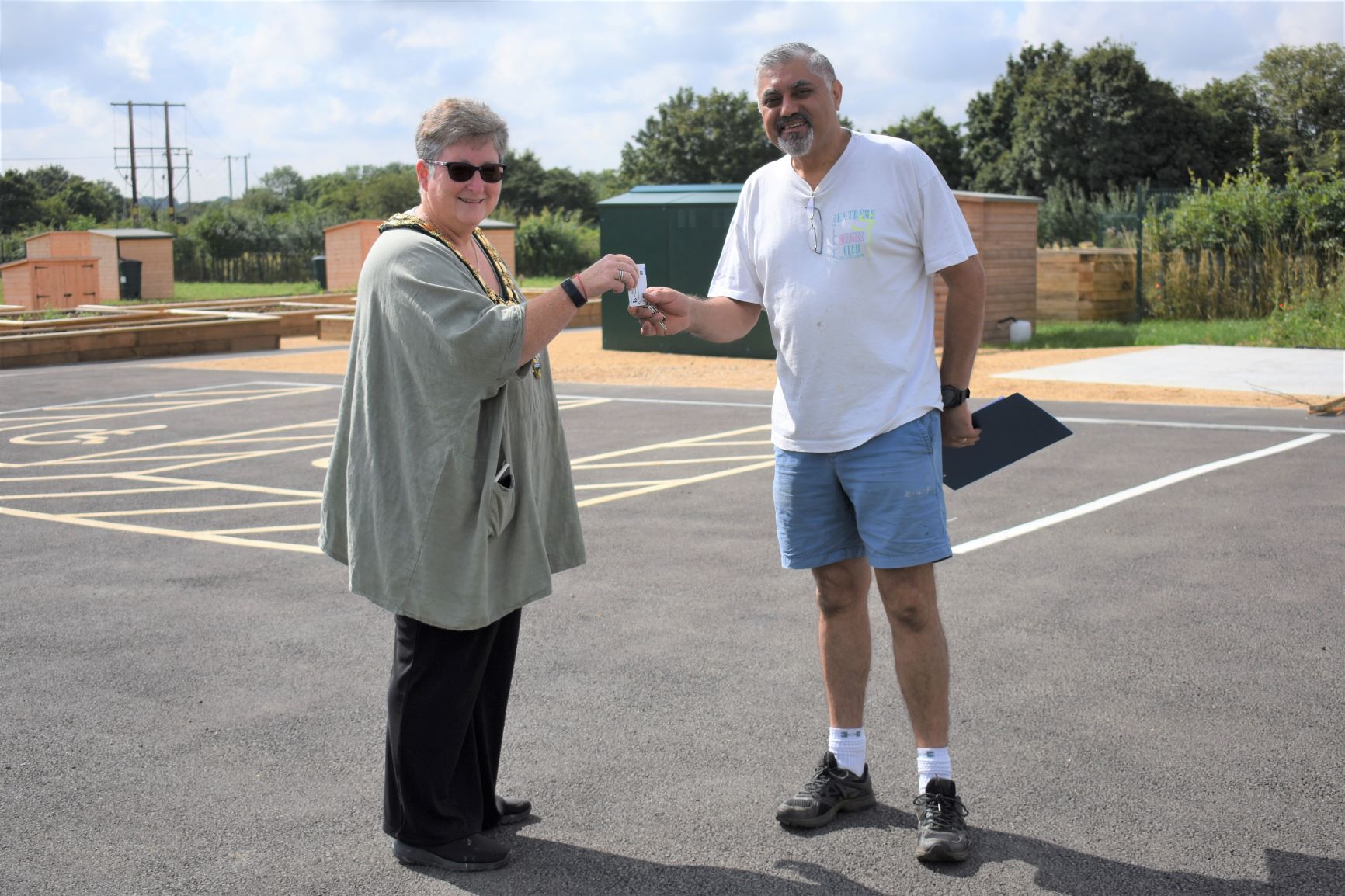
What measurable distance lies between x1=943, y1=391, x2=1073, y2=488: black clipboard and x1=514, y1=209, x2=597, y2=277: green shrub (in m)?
43.0

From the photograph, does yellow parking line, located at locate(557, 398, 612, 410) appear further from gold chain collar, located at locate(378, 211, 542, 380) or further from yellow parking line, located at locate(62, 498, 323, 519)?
gold chain collar, located at locate(378, 211, 542, 380)

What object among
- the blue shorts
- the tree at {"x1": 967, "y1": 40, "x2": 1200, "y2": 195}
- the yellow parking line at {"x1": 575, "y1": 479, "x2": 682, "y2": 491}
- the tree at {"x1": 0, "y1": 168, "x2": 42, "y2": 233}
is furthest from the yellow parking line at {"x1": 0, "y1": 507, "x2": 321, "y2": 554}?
the tree at {"x1": 0, "y1": 168, "x2": 42, "y2": 233}

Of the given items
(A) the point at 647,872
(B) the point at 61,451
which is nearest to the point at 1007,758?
(A) the point at 647,872

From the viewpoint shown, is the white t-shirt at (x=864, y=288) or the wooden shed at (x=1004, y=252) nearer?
the white t-shirt at (x=864, y=288)

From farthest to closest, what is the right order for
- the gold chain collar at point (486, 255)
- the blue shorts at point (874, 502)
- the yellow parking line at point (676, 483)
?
the yellow parking line at point (676, 483), the blue shorts at point (874, 502), the gold chain collar at point (486, 255)

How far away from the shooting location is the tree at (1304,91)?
5834cm

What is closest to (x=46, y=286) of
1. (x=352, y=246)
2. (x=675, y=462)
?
(x=352, y=246)

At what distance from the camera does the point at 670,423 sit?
38.6 feet

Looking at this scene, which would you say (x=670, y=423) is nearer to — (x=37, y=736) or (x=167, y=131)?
(x=37, y=736)

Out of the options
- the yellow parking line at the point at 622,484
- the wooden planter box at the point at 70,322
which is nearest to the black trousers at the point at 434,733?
the yellow parking line at the point at 622,484

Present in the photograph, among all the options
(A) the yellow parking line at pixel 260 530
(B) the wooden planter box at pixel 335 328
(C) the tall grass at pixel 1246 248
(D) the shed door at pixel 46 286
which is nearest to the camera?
(A) the yellow parking line at pixel 260 530

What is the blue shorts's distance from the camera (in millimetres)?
3365

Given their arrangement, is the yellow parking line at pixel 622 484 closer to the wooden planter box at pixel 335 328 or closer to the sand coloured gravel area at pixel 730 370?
the sand coloured gravel area at pixel 730 370

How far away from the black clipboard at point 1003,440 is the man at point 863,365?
0.24 metres
